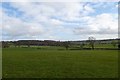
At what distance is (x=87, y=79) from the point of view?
1573 cm

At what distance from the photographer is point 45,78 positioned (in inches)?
638

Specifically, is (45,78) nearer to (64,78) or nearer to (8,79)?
(64,78)

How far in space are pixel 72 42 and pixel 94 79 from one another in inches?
4681

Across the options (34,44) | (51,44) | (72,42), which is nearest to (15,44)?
(34,44)

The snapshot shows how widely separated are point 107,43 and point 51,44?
32126mm

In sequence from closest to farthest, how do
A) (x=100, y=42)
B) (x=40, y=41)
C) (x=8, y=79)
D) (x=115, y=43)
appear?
1. (x=8, y=79)
2. (x=115, y=43)
3. (x=40, y=41)
4. (x=100, y=42)

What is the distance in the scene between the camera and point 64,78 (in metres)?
16.2

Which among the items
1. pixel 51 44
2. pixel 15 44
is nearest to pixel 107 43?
pixel 51 44

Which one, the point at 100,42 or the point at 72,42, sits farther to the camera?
the point at 100,42

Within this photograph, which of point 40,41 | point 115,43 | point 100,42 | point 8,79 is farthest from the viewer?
point 100,42

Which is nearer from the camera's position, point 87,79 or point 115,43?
point 87,79

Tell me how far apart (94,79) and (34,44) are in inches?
4740

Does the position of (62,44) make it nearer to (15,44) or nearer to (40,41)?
(40,41)

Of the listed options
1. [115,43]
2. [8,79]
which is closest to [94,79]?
[8,79]
